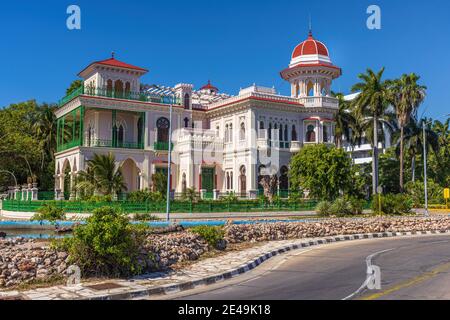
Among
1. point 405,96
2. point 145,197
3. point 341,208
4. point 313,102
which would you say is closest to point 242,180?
point 313,102

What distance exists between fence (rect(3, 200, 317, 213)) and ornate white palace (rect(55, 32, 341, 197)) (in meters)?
6.81

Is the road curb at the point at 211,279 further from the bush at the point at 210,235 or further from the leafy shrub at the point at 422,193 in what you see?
the leafy shrub at the point at 422,193

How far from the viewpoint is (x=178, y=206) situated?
94.9ft

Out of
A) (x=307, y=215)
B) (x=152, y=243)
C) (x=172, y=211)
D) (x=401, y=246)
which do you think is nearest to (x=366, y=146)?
(x=307, y=215)

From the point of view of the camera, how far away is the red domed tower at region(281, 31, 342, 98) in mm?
46844

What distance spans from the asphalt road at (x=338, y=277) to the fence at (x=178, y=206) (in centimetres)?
1437

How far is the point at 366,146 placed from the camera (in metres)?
79.5

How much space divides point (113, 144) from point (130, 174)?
3522 mm

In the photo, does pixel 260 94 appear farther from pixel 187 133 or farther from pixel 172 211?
pixel 172 211

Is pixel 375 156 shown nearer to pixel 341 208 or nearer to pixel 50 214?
pixel 341 208

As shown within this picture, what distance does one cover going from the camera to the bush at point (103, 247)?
9898 mm

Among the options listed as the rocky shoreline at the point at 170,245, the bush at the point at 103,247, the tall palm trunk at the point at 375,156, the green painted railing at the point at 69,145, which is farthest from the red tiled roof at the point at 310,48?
the bush at the point at 103,247
